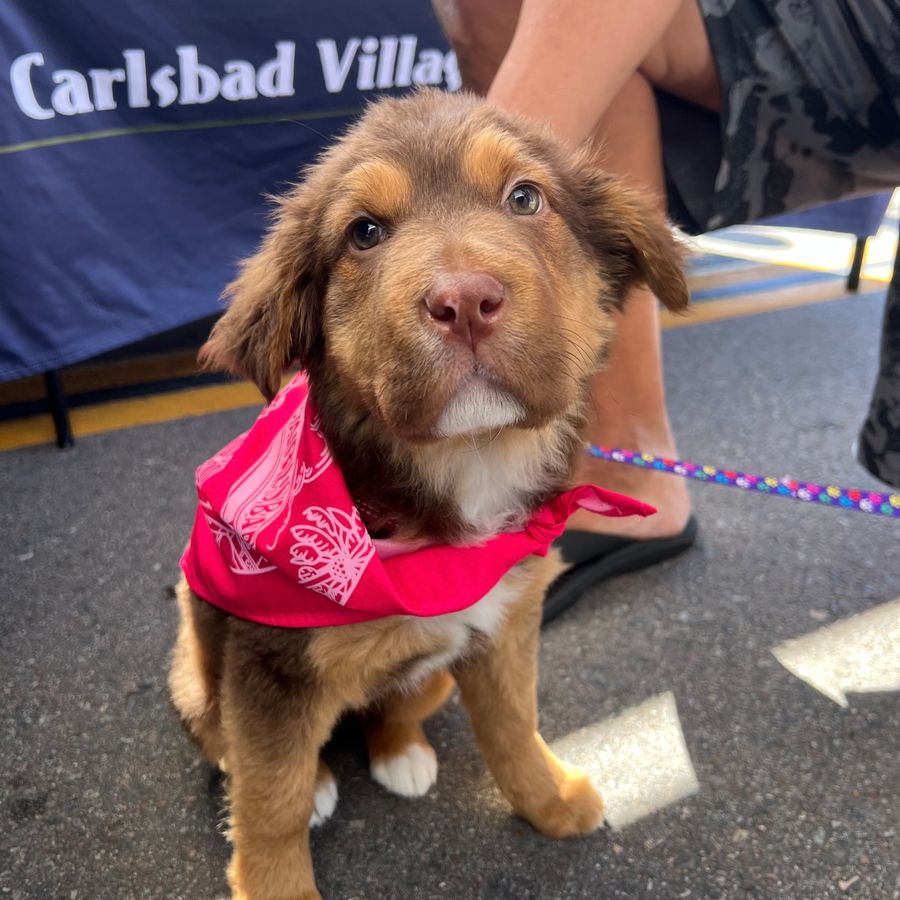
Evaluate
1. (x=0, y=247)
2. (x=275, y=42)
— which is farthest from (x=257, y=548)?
(x=275, y=42)

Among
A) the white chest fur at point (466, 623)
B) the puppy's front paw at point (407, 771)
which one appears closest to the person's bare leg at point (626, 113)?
the white chest fur at point (466, 623)

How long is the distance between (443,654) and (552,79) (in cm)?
120

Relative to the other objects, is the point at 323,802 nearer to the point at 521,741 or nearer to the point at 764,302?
the point at 521,741

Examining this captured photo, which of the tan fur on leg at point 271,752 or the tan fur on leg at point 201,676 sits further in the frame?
the tan fur on leg at point 201,676

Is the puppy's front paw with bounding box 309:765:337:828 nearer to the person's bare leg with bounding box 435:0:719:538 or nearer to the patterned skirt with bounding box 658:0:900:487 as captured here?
the person's bare leg with bounding box 435:0:719:538

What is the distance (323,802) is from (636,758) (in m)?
0.72

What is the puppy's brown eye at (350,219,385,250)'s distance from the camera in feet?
5.01

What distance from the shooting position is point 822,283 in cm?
542

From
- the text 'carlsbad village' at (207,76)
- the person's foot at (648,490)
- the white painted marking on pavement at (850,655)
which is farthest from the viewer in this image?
the text 'carlsbad village' at (207,76)

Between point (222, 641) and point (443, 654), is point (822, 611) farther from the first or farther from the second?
point (222, 641)

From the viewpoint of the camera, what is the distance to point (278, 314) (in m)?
1.59

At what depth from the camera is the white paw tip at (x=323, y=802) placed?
193 centimetres

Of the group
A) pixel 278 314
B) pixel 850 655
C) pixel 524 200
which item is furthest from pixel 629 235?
pixel 850 655

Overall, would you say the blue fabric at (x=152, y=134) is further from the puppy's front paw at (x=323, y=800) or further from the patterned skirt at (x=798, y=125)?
the puppy's front paw at (x=323, y=800)
